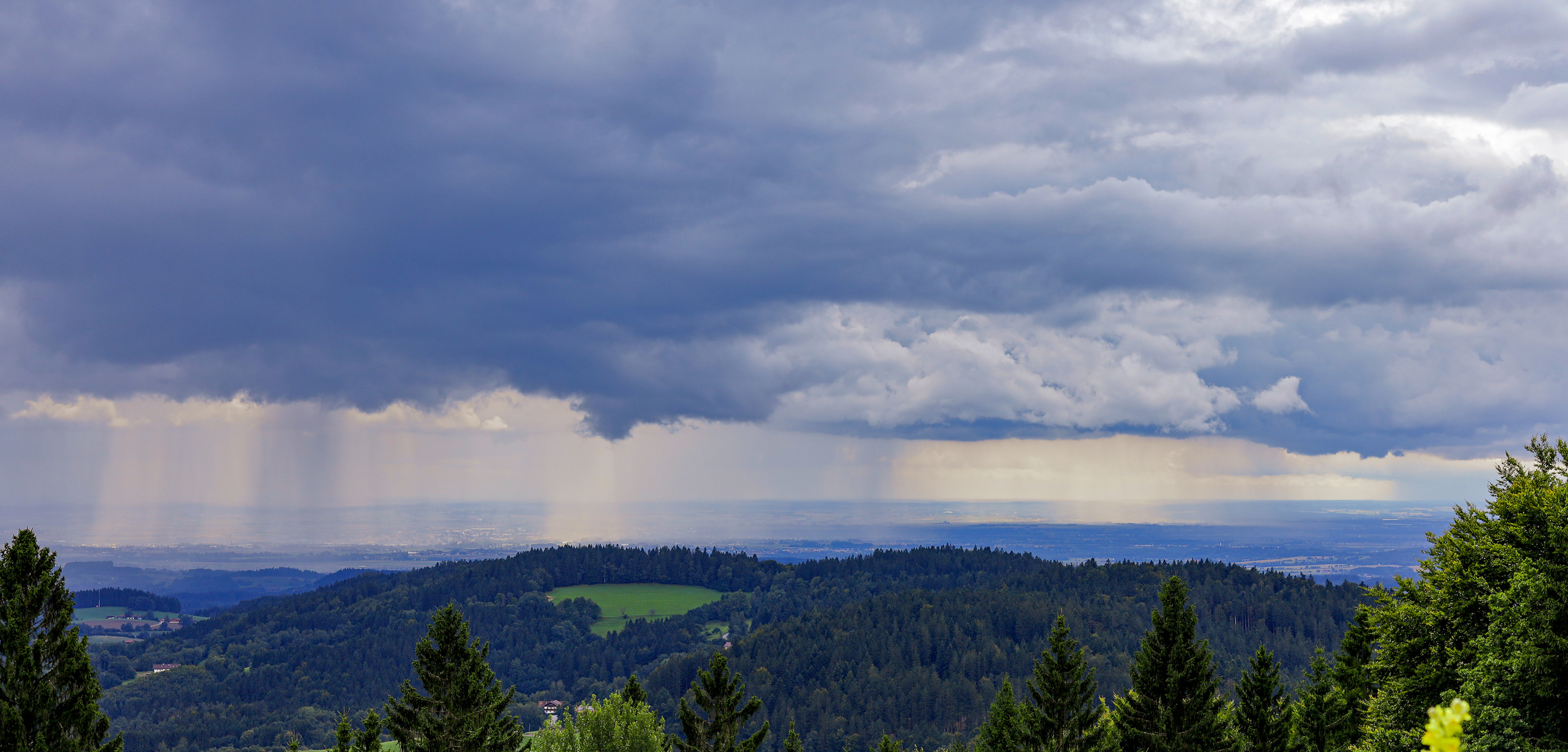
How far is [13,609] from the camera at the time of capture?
27578 millimetres

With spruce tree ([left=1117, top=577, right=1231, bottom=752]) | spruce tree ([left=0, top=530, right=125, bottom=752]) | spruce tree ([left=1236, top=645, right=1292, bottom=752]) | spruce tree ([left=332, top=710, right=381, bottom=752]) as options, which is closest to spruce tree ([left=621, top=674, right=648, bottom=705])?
spruce tree ([left=332, top=710, right=381, bottom=752])

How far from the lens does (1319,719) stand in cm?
5431

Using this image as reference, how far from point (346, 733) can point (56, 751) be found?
2539 centimetres

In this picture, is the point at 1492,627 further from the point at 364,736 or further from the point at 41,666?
the point at 364,736

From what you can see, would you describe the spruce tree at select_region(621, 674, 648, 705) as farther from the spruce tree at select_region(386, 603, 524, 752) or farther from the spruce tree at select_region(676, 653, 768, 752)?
the spruce tree at select_region(386, 603, 524, 752)

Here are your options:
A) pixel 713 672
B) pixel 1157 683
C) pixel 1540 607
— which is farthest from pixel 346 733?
pixel 1540 607

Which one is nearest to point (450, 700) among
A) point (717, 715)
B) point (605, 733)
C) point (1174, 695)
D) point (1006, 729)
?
point (605, 733)

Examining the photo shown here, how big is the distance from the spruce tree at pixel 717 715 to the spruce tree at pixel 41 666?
23.4 metres

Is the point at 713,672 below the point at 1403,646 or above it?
below

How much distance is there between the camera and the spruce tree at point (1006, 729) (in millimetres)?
46156

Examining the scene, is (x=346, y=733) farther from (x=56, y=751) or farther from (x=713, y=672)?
(x=56, y=751)

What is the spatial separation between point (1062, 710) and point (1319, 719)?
19.5 meters

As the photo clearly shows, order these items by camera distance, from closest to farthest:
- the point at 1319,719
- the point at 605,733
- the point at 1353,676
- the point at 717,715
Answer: the point at 717,715 → the point at 605,733 → the point at 1353,676 → the point at 1319,719

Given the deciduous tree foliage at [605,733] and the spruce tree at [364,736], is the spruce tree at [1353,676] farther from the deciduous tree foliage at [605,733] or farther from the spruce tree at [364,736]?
the spruce tree at [364,736]
